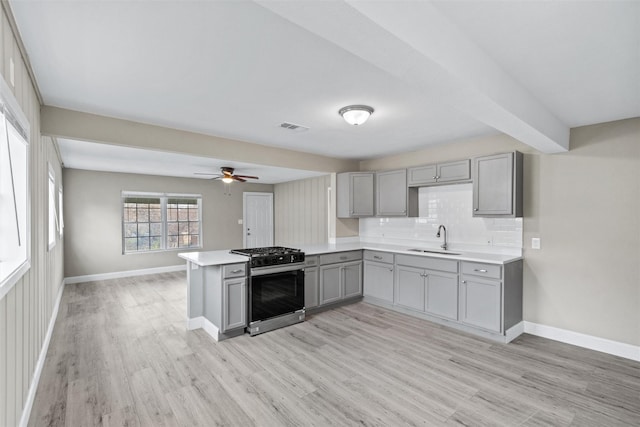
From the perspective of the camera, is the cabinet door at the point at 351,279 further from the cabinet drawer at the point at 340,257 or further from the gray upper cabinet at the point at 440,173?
the gray upper cabinet at the point at 440,173

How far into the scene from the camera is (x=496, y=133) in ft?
12.7

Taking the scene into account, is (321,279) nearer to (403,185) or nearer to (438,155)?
(403,185)

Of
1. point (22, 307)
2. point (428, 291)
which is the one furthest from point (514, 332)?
point (22, 307)

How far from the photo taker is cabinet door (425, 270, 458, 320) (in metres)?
3.79

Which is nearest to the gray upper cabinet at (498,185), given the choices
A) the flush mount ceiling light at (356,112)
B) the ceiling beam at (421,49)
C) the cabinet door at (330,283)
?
the ceiling beam at (421,49)

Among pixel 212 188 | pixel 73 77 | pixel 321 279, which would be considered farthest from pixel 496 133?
pixel 212 188

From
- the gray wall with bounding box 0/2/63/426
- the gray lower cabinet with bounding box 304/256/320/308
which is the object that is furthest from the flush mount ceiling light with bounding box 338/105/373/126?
the gray wall with bounding box 0/2/63/426

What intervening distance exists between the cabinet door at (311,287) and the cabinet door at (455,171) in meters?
2.19

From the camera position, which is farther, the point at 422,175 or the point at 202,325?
the point at 422,175

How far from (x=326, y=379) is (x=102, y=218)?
6191mm

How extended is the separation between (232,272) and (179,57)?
2247 mm

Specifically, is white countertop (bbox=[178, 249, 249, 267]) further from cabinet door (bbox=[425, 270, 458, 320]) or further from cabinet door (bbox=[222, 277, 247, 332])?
Answer: cabinet door (bbox=[425, 270, 458, 320])

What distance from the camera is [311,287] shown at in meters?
4.37

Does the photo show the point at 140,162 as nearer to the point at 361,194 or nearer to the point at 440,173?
the point at 361,194
